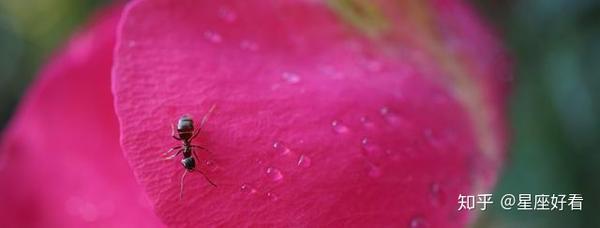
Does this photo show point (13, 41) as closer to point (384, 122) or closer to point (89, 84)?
point (89, 84)

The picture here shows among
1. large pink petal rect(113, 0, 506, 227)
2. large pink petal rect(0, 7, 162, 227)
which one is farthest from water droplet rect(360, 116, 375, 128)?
large pink petal rect(0, 7, 162, 227)

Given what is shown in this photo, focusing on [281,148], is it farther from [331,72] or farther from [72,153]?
[72,153]

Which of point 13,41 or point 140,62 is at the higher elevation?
point 140,62

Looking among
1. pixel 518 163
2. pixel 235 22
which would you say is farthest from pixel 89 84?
pixel 518 163

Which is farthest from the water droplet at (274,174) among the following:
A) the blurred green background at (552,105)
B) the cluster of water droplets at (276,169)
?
the blurred green background at (552,105)

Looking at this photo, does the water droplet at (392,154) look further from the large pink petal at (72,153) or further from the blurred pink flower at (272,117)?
the large pink petal at (72,153)
